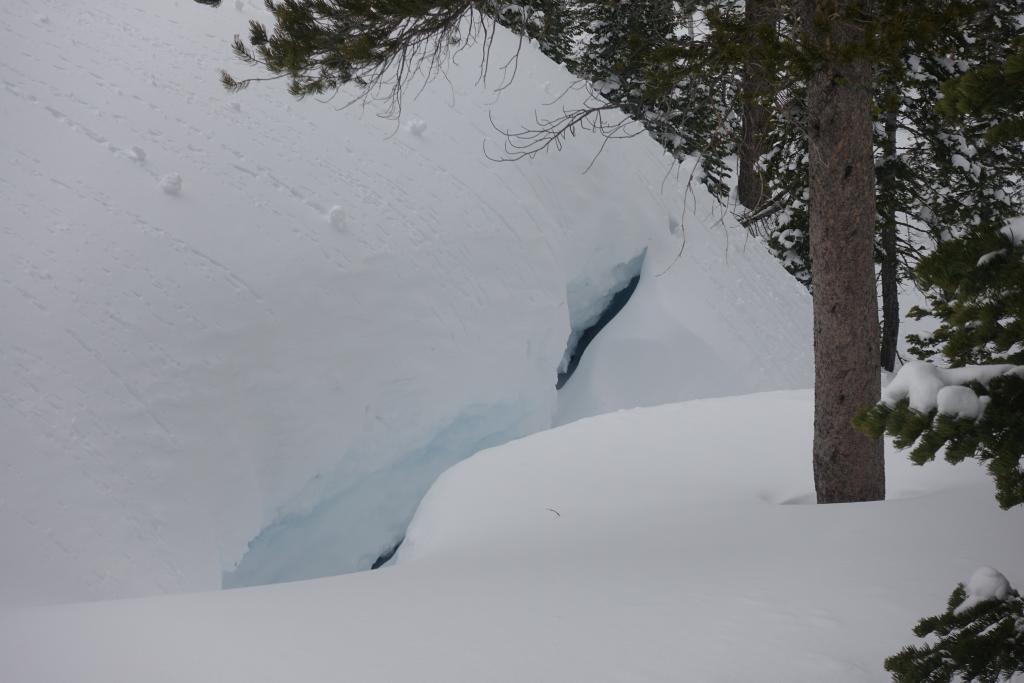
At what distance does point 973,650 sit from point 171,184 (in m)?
9.40

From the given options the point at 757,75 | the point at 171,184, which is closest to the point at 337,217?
the point at 171,184

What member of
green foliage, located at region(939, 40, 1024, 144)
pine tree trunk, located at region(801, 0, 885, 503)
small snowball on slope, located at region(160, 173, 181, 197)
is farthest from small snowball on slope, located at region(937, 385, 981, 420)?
small snowball on slope, located at region(160, 173, 181, 197)

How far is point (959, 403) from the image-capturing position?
7.54 feet

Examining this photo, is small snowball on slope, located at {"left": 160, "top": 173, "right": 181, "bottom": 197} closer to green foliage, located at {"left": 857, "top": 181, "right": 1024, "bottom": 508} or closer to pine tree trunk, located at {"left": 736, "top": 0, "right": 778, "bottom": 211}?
pine tree trunk, located at {"left": 736, "top": 0, "right": 778, "bottom": 211}

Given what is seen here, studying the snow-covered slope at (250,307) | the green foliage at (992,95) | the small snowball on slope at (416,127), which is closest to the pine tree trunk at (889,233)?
the snow-covered slope at (250,307)

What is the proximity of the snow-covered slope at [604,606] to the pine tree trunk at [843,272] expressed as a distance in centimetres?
61

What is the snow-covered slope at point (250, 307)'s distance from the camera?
24.4 ft

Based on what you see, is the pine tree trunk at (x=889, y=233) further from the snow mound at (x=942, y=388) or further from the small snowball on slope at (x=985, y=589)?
the small snowball on slope at (x=985, y=589)

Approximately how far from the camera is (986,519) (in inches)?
170

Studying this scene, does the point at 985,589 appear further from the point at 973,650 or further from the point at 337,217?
the point at 337,217

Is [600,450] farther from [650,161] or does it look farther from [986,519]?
[650,161]

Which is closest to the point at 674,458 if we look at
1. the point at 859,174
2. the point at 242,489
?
the point at 859,174

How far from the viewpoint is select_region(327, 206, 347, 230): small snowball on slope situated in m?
10.5

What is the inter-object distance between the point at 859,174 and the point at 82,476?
6.59 metres
